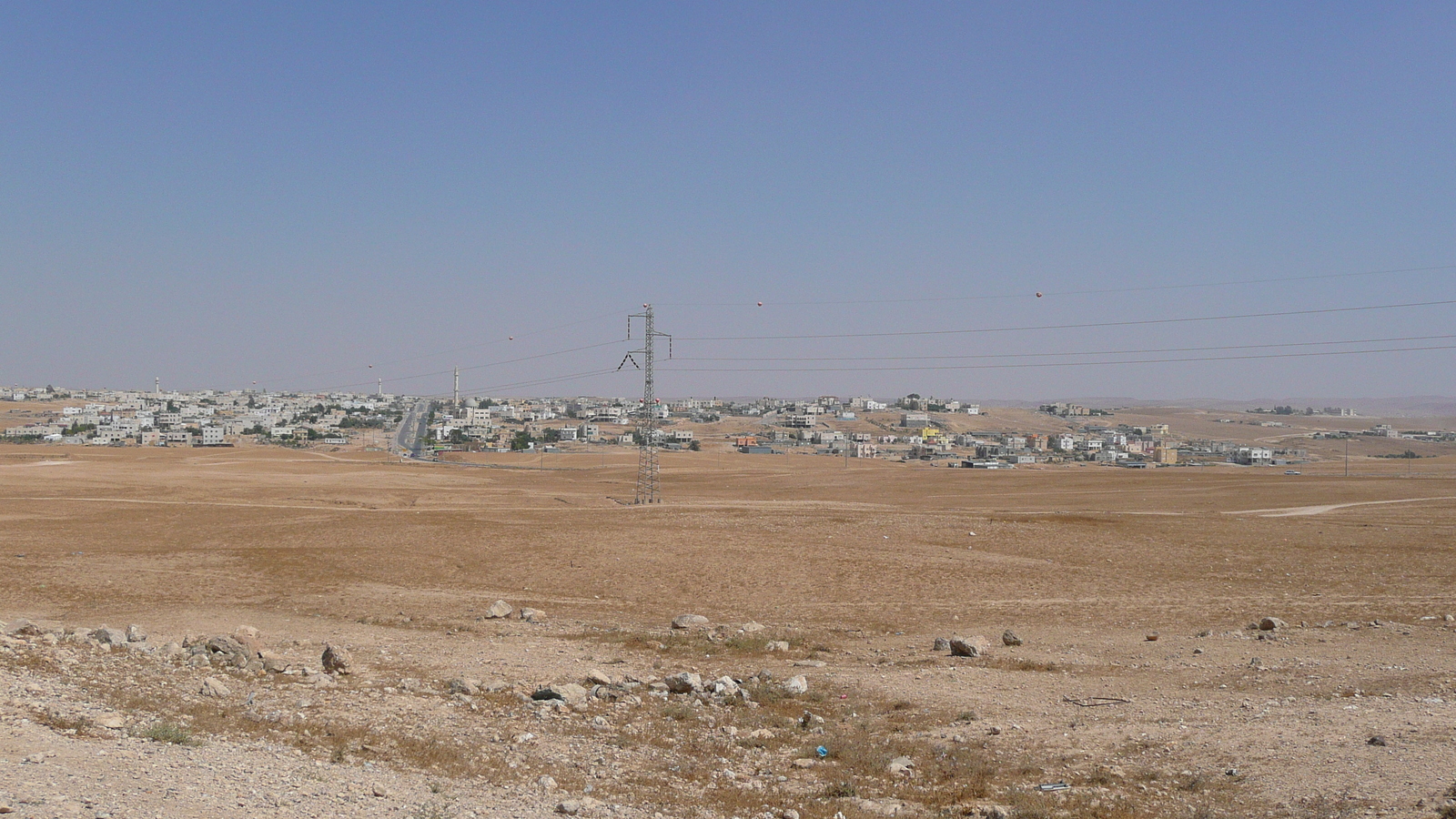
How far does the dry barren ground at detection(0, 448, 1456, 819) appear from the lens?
11.0 m

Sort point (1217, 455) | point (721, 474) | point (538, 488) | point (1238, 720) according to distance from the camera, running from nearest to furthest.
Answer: point (1238, 720) → point (538, 488) → point (721, 474) → point (1217, 455)

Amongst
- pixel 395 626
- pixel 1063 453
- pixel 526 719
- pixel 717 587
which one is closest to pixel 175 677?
pixel 526 719

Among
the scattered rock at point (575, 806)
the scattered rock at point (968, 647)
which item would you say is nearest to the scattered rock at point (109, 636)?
the scattered rock at point (575, 806)

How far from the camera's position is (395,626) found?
914 inches

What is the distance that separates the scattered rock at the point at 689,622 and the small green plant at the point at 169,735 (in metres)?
12.9

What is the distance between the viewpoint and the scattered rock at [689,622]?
23.4 meters

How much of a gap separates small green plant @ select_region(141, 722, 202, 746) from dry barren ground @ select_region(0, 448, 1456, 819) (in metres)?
0.04

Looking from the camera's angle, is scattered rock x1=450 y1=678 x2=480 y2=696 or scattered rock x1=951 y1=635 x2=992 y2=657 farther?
scattered rock x1=951 y1=635 x2=992 y2=657

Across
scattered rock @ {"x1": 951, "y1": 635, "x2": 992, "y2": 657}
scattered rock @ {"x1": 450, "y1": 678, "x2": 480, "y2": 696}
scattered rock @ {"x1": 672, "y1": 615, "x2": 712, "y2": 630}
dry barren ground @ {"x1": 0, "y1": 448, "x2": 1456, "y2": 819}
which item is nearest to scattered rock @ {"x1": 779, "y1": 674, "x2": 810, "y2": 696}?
dry barren ground @ {"x1": 0, "y1": 448, "x2": 1456, "y2": 819}

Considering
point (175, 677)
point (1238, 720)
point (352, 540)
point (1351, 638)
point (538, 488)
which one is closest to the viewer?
point (1238, 720)

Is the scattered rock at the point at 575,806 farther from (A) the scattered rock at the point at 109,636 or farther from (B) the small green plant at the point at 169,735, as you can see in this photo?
(A) the scattered rock at the point at 109,636

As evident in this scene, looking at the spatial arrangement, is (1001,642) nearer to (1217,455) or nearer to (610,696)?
(610,696)

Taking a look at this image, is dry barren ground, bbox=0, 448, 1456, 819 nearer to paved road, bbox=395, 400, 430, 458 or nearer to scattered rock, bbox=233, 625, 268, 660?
scattered rock, bbox=233, 625, 268, 660

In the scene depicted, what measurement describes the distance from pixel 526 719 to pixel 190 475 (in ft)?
249
